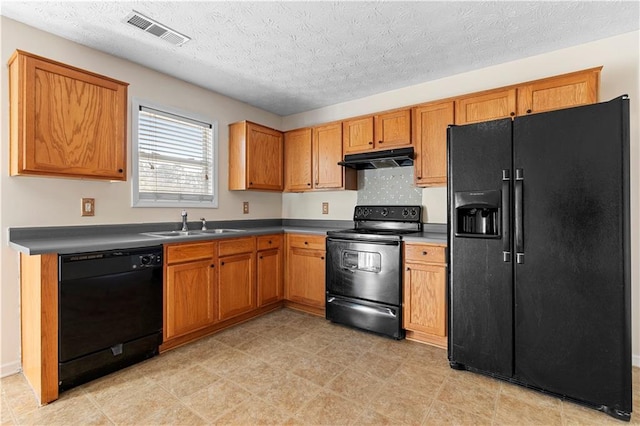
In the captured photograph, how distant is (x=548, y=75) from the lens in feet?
8.91

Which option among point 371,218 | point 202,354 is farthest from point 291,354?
point 371,218

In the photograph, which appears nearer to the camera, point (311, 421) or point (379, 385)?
point (311, 421)

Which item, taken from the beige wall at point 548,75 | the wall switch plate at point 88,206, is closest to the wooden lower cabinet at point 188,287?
the wall switch plate at point 88,206

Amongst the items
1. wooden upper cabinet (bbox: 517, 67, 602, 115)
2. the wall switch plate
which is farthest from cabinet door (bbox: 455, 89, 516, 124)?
the wall switch plate

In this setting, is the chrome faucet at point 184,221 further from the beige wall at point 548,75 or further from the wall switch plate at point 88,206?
the beige wall at point 548,75

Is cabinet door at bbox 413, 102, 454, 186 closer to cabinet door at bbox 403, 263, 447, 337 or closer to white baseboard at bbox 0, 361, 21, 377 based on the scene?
cabinet door at bbox 403, 263, 447, 337

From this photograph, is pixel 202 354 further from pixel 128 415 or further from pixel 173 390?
pixel 128 415

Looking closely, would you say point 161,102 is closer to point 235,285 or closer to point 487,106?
point 235,285

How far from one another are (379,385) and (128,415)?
153 centimetres

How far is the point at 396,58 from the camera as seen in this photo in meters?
2.82

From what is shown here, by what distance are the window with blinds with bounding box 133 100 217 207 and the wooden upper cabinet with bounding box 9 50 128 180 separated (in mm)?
461

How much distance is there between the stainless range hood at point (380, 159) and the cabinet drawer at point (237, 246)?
1.30m

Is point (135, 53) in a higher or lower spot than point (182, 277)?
higher

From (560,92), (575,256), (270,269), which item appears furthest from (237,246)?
(560,92)
